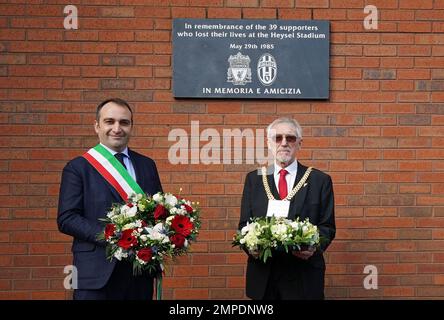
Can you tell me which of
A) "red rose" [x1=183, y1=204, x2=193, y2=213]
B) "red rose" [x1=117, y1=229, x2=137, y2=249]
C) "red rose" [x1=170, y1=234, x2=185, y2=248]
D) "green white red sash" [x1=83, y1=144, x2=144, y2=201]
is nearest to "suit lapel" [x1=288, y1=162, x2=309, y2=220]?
"red rose" [x1=183, y1=204, x2=193, y2=213]

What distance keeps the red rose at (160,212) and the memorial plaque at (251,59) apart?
5.63 ft

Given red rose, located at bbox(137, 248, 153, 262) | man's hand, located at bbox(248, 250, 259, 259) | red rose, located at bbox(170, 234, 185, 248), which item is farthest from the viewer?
man's hand, located at bbox(248, 250, 259, 259)

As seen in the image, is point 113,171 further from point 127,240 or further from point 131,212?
point 127,240

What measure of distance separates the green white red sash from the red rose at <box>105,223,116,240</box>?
28 cm

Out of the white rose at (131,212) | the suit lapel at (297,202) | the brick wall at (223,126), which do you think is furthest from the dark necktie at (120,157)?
the brick wall at (223,126)

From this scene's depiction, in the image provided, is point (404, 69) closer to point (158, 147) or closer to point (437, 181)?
point (437, 181)

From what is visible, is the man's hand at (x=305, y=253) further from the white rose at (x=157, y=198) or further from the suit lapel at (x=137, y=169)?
the suit lapel at (x=137, y=169)

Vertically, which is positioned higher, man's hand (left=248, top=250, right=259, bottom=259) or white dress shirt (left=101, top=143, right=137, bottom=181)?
white dress shirt (left=101, top=143, right=137, bottom=181)

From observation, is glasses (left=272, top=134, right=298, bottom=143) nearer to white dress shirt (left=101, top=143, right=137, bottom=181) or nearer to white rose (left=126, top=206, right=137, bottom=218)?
white dress shirt (left=101, top=143, right=137, bottom=181)

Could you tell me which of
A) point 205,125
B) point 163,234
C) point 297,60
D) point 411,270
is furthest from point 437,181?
point 163,234

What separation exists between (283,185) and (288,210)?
0.59 feet

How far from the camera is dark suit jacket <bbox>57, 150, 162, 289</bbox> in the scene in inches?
138

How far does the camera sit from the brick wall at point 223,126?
4984mm

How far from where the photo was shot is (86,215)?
3596 millimetres
